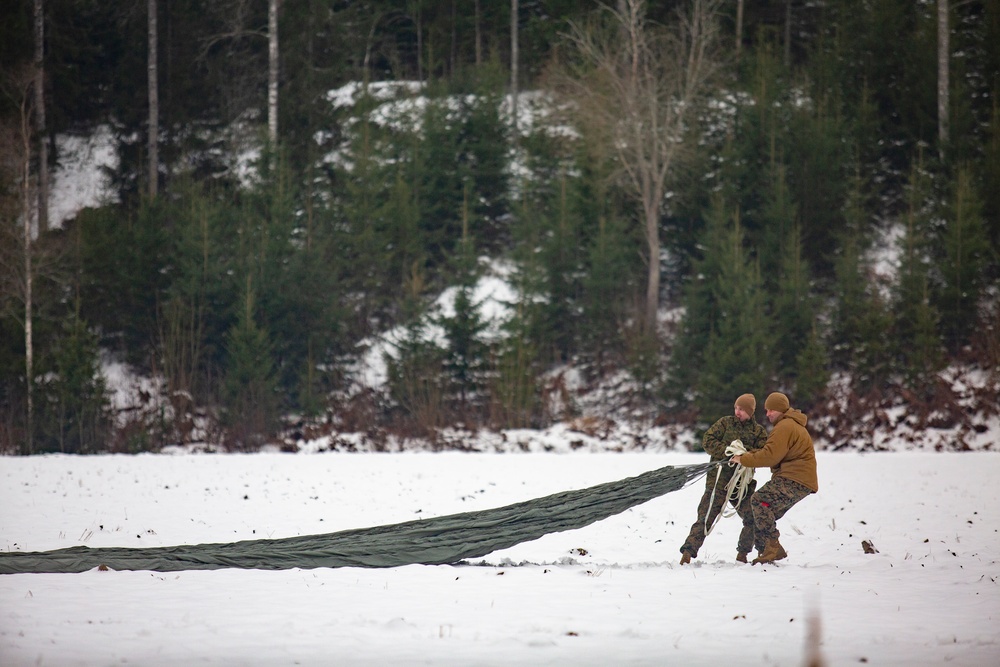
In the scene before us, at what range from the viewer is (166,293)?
26.6 meters

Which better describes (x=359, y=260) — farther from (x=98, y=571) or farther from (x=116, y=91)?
(x=98, y=571)

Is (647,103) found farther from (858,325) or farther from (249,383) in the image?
(249,383)

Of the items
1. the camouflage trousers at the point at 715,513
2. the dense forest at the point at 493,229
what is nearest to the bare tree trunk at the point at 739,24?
the dense forest at the point at 493,229

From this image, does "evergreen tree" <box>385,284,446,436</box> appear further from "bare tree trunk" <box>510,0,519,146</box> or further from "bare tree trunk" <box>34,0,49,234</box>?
"bare tree trunk" <box>510,0,519,146</box>

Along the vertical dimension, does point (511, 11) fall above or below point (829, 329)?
above

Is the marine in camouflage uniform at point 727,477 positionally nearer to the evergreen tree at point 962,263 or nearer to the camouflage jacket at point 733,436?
the camouflage jacket at point 733,436

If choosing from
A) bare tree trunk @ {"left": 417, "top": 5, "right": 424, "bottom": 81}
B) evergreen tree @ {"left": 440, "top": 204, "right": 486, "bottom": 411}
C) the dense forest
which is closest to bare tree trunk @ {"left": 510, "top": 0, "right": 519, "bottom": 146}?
the dense forest

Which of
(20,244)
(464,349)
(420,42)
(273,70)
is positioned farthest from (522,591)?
(420,42)

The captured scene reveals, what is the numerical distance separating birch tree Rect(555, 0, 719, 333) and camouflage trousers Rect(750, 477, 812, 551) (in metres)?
17.1

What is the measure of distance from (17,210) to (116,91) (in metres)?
12.1

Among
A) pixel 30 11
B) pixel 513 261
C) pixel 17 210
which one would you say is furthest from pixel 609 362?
pixel 30 11

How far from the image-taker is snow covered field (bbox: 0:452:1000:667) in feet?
21.8

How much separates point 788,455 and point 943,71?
864 inches

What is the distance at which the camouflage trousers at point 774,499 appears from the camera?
9.31 metres
